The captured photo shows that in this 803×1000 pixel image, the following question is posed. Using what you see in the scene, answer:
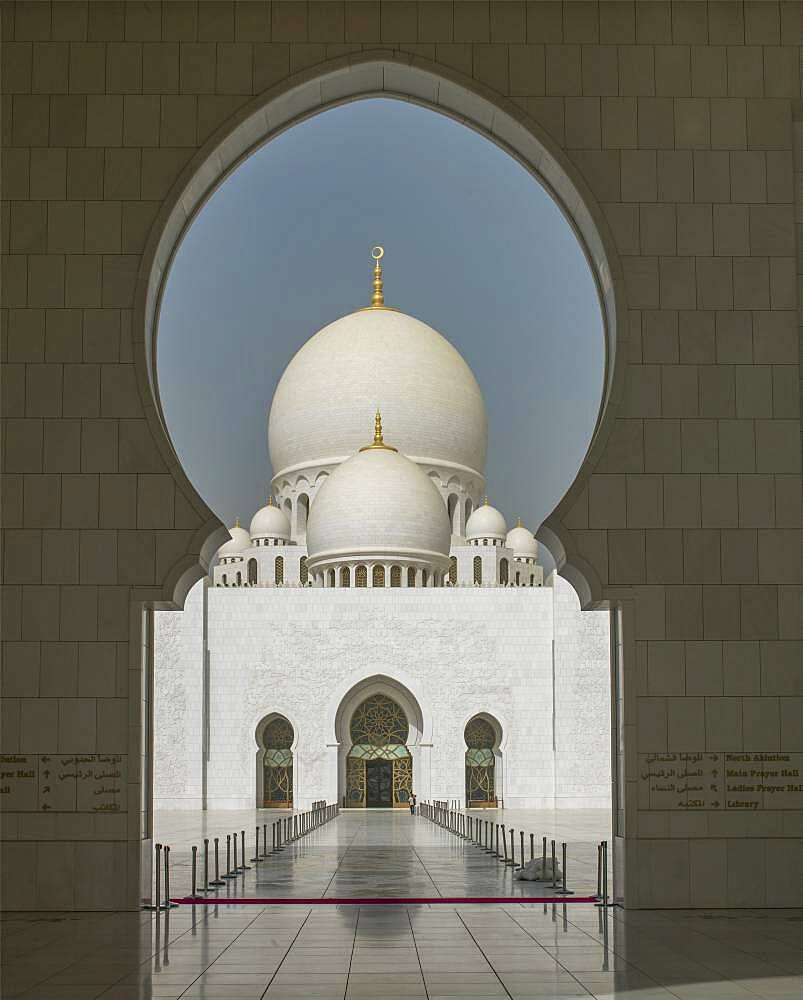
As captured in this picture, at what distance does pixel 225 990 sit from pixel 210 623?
25.8m

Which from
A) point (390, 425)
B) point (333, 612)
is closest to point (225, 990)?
point (333, 612)

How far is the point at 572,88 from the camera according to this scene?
33.9 ft

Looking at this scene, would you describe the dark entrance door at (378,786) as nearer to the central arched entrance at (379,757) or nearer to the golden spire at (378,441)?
the central arched entrance at (379,757)

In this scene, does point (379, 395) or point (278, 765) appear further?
point (379, 395)

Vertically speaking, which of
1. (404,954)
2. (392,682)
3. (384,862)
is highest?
(392,682)

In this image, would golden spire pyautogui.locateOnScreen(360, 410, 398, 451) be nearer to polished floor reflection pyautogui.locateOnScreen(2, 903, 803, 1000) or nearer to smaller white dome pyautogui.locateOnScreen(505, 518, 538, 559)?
smaller white dome pyautogui.locateOnScreen(505, 518, 538, 559)

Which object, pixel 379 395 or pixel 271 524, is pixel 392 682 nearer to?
pixel 271 524

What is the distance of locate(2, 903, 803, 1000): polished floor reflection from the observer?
20.8 ft

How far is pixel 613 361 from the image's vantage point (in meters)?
10.1

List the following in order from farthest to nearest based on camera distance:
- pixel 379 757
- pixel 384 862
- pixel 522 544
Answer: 1. pixel 522 544
2. pixel 379 757
3. pixel 384 862

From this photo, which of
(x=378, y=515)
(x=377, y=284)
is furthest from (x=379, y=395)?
(x=378, y=515)

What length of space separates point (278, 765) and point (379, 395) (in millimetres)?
11044

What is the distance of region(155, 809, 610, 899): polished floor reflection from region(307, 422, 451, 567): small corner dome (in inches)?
398

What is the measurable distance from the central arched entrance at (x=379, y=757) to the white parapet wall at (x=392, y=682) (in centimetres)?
38
